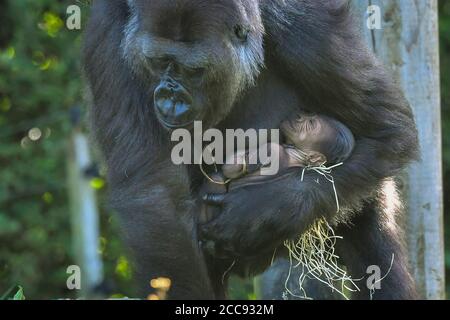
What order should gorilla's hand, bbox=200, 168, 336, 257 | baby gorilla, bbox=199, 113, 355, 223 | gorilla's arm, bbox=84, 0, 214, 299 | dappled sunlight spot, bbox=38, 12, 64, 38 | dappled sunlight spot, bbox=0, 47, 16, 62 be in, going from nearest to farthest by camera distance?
gorilla's arm, bbox=84, 0, 214, 299 → gorilla's hand, bbox=200, 168, 336, 257 → baby gorilla, bbox=199, 113, 355, 223 → dappled sunlight spot, bbox=0, 47, 16, 62 → dappled sunlight spot, bbox=38, 12, 64, 38

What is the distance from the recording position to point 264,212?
4430 millimetres

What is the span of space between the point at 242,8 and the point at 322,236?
140 cm

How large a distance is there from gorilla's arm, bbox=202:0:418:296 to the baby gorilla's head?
0.06 metres

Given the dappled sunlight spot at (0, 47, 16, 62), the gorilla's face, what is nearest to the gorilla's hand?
the gorilla's face

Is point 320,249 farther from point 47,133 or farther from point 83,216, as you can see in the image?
point 47,133

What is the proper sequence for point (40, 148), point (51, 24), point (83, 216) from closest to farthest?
point (83, 216)
point (40, 148)
point (51, 24)

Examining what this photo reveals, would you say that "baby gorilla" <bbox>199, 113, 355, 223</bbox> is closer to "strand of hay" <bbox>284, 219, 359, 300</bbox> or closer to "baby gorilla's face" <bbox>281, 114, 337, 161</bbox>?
"baby gorilla's face" <bbox>281, 114, 337, 161</bbox>

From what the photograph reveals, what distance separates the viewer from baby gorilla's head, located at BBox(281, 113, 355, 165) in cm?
464

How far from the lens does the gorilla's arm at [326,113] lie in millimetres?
4445

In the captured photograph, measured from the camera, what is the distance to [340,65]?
450 centimetres

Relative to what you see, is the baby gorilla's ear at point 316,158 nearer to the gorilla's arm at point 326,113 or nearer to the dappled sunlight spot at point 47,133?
the gorilla's arm at point 326,113

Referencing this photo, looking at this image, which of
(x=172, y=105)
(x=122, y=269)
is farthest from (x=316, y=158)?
(x=122, y=269)

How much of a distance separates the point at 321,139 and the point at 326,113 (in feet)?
0.57

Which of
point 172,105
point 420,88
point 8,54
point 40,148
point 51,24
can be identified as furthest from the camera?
point 51,24
